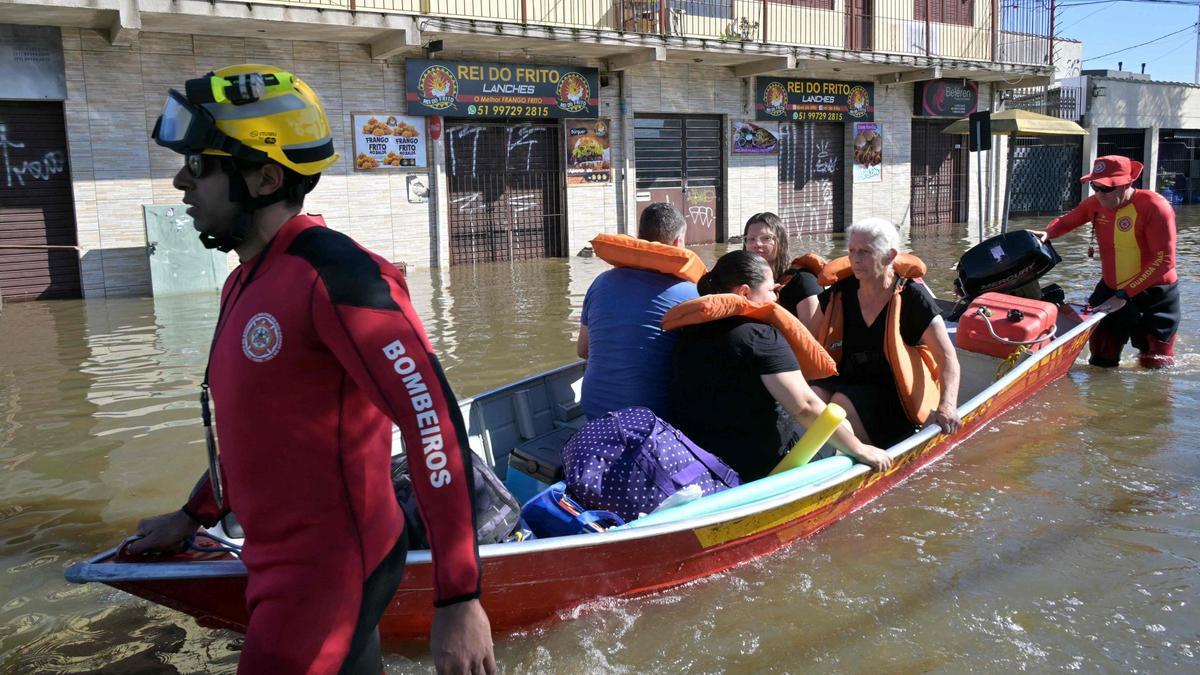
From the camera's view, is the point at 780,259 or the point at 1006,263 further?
the point at 1006,263

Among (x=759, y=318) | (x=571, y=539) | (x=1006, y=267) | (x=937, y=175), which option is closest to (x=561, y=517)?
(x=571, y=539)

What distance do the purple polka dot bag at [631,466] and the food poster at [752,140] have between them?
16.8 metres

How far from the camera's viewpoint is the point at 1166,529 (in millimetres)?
4945

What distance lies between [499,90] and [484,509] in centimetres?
1413

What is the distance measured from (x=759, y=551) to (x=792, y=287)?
2.05m

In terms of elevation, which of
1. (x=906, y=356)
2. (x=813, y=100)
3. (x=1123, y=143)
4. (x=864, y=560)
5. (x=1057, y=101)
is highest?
(x=1057, y=101)

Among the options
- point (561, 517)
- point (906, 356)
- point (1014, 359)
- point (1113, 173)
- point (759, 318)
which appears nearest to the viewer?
point (561, 517)

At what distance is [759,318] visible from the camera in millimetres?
4273

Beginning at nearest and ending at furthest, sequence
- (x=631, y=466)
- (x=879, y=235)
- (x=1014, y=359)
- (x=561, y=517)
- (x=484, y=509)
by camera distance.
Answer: (x=484, y=509) → (x=561, y=517) → (x=631, y=466) → (x=879, y=235) → (x=1014, y=359)

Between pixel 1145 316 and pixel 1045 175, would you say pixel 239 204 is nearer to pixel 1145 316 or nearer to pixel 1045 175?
pixel 1145 316

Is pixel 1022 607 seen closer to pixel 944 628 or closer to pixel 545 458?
pixel 944 628

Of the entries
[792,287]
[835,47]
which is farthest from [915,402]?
[835,47]

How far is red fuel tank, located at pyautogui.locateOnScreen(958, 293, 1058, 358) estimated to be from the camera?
7.09 meters

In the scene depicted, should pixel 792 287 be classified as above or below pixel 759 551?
above
